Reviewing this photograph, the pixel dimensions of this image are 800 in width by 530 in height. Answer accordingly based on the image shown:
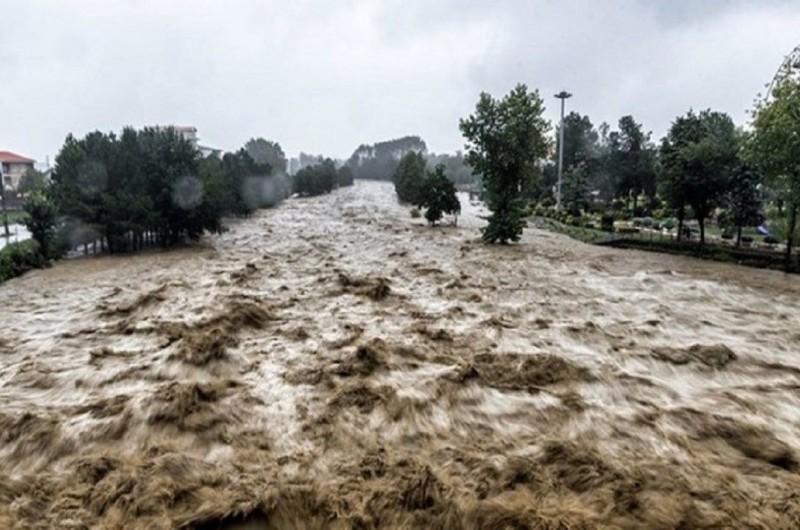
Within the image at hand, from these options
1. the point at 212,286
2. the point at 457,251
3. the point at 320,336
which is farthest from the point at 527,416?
the point at 457,251

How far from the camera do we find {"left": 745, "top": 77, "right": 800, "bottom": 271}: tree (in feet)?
67.9

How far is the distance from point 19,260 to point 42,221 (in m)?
3.83

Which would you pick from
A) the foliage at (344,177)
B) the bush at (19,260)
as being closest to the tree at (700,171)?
the bush at (19,260)

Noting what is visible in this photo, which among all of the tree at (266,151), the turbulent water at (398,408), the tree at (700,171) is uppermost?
the tree at (266,151)

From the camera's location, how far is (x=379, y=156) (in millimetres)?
173625

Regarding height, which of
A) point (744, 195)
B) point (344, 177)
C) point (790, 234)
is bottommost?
point (790, 234)

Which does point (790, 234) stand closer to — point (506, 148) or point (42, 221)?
point (506, 148)

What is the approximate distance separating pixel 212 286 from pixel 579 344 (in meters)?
12.7

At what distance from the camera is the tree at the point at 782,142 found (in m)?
20.7

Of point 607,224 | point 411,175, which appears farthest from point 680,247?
point 411,175

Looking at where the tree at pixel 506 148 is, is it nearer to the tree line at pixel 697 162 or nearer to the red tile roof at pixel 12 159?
the tree line at pixel 697 162

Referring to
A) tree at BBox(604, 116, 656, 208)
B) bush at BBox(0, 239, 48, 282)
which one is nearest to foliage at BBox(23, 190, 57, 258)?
bush at BBox(0, 239, 48, 282)

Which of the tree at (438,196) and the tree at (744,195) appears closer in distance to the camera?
the tree at (744,195)

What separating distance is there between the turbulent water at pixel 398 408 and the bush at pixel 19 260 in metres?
5.92
